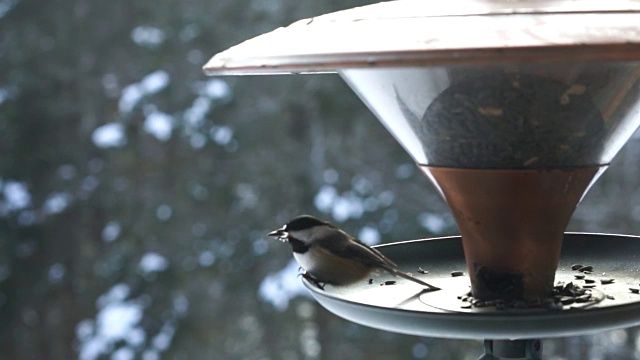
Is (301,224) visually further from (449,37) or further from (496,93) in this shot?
(449,37)

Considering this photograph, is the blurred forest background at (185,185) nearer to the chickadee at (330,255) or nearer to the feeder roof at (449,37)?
the chickadee at (330,255)

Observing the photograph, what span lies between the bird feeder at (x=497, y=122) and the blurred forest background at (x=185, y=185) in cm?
236

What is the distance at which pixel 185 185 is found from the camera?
13.6ft

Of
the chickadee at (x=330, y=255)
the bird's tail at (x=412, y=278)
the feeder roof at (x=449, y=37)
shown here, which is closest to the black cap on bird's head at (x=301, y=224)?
the chickadee at (x=330, y=255)

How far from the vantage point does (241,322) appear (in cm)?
418

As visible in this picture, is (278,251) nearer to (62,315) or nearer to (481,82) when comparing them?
(62,315)

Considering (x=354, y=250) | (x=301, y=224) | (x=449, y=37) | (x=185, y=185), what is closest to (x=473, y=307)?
(x=354, y=250)

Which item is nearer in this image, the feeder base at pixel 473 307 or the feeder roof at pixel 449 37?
the feeder roof at pixel 449 37

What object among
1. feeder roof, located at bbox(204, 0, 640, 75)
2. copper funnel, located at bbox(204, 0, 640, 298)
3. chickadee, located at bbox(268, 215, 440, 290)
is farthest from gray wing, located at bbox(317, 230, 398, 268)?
feeder roof, located at bbox(204, 0, 640, 75)

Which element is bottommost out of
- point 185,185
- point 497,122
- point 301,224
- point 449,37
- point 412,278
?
point 185,185

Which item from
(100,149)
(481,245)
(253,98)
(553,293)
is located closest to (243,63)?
(481,245)

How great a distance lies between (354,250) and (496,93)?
0.61 meters

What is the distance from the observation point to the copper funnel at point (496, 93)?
958 millimetres

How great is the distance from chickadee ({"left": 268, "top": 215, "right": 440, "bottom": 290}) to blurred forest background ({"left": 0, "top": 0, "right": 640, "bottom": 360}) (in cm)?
191
